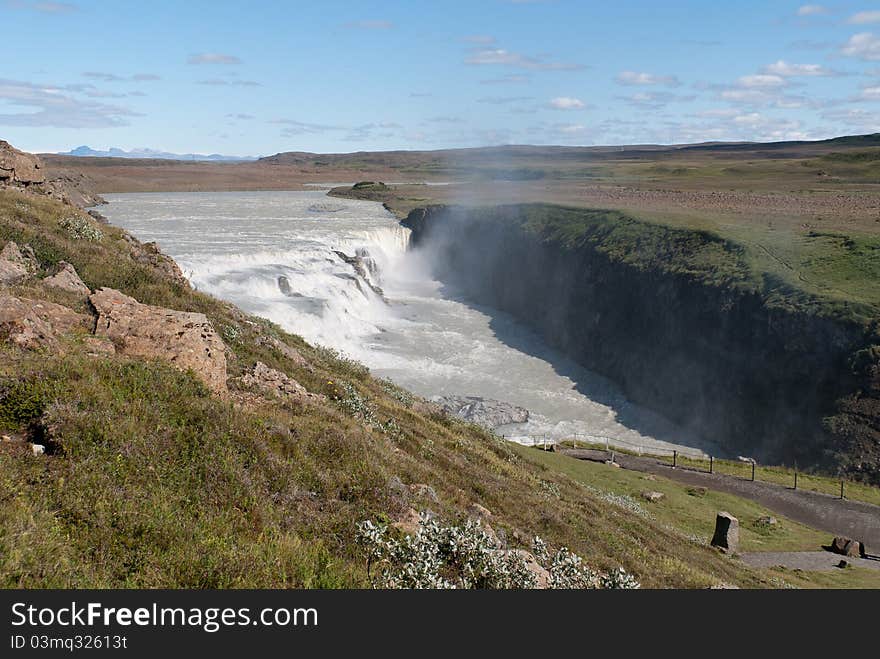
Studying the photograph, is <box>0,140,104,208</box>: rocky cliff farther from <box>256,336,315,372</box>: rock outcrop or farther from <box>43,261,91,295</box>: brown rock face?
<box>256,336,315,372</box>: rock outcrop

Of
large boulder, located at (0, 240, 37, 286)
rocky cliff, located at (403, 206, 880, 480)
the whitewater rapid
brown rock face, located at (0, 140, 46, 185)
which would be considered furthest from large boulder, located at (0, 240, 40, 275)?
rocky cliff, located at (403, 206, 880, 480)

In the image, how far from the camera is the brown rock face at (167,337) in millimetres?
10711

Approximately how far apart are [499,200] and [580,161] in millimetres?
103045

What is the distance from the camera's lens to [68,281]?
43.7ft

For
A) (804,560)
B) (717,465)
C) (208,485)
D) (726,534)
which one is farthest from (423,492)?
(717,465)

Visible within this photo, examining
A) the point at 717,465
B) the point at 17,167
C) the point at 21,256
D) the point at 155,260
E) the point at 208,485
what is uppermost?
the point at 17,167

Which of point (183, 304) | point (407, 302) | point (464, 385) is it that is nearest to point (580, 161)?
point (407, 302)

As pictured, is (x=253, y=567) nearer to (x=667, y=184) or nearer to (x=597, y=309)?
(x=597, y=309)

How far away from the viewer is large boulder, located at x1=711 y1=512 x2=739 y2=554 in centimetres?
2017

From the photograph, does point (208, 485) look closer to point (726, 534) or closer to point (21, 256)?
point (21, 256)

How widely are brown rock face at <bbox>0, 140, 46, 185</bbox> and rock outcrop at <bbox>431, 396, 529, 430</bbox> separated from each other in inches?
824

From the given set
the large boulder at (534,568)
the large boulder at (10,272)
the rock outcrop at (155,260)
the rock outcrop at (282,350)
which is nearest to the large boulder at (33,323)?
the large boulder at (10,272)

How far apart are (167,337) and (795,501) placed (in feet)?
85.0

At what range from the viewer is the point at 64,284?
43.2 ft
